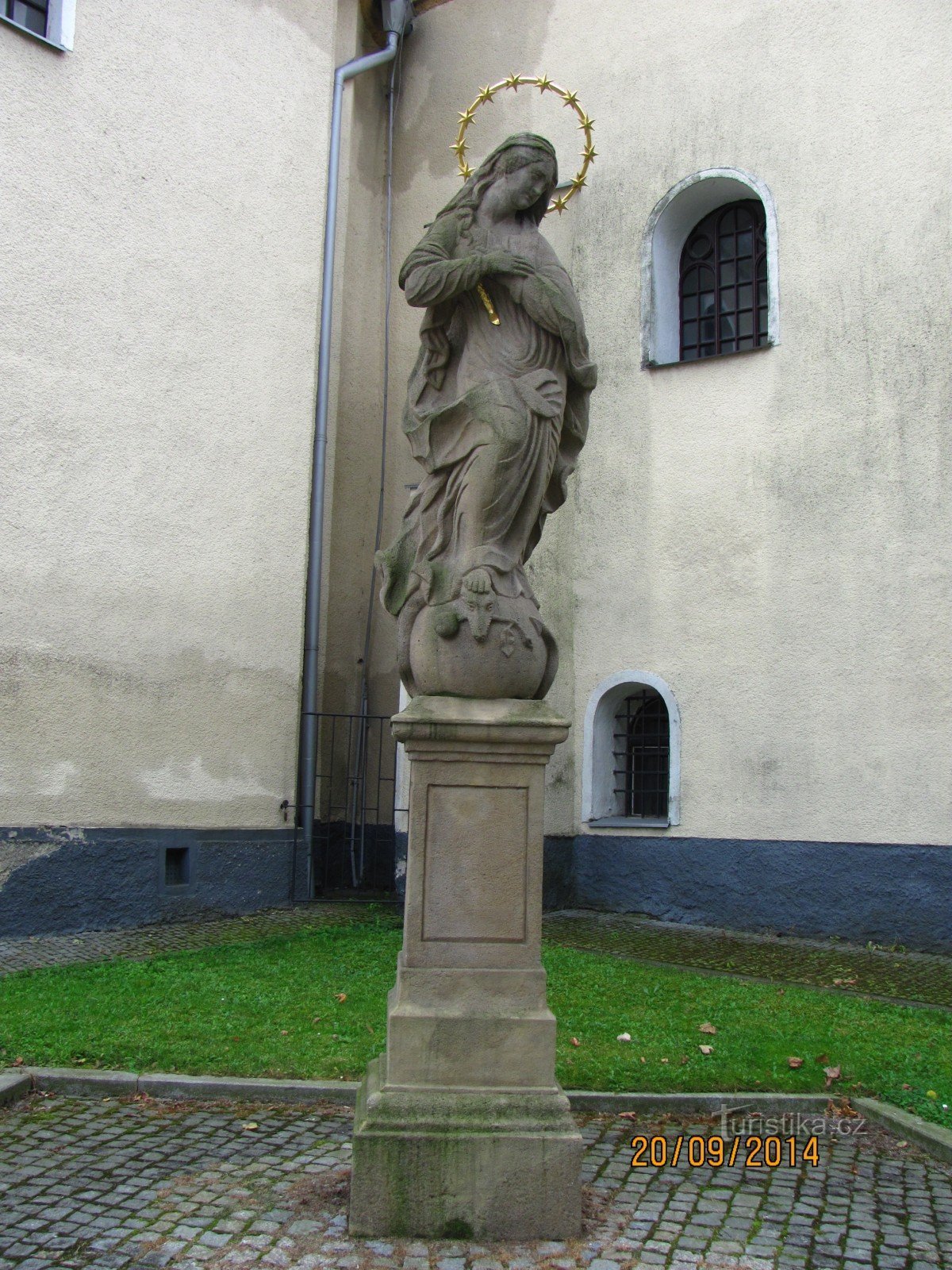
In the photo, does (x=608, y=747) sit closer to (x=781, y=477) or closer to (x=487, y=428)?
(x=781, y=477)

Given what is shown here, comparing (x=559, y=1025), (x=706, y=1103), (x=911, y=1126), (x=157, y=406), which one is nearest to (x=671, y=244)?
(x=157, y=406)

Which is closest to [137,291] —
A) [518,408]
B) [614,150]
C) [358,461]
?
[358,461]

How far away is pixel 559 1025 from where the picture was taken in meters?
5.95

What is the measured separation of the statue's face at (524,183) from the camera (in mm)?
4387

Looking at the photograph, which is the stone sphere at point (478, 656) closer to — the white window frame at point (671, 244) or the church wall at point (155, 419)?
the church wall at point (155, 419)

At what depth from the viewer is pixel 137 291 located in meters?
9.77

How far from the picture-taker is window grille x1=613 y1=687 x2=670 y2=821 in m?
10.6

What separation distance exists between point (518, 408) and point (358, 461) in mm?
8314

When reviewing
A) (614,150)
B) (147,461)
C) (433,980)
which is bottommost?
(433,980)

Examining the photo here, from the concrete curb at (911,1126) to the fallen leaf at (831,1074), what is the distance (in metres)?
0.25

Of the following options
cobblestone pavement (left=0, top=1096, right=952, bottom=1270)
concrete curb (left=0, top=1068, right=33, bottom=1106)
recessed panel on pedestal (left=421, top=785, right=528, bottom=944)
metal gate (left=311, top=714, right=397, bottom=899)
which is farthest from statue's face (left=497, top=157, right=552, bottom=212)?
metal gate (left=311, top=714, right=397, bottom=899)

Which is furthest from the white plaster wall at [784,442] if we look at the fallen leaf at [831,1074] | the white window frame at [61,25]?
the white window frame at [61,25]

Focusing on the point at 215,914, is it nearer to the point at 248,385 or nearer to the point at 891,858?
the point at 248,385

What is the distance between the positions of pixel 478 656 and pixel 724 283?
8.07m
